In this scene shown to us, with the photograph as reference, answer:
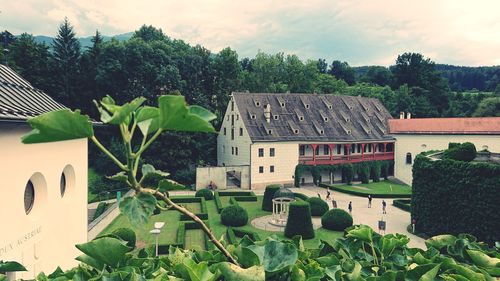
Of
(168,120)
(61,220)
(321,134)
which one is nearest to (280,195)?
(321,134)

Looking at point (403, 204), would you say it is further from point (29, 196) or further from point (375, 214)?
point (29, 196)

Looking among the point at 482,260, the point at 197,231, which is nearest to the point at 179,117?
the point at 482,260

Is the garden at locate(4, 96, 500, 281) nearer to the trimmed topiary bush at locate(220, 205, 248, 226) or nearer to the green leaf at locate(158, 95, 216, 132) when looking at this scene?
the green leaf at locate(158, 95, 216, 132)

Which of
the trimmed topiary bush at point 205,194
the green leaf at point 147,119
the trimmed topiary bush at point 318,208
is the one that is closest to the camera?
the green leaf at point 147,119

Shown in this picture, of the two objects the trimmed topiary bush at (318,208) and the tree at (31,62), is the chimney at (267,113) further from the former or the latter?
the tree at (31,62)

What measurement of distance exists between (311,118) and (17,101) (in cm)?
3861

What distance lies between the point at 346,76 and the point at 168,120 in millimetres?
107966

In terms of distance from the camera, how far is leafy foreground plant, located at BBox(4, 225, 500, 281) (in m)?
2.37

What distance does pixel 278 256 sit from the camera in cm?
247

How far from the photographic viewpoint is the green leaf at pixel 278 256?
2.41 m

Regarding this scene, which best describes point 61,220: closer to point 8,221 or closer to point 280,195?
point 8,221

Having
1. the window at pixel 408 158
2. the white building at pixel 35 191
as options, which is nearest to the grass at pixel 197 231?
the white building at pixel 35 191

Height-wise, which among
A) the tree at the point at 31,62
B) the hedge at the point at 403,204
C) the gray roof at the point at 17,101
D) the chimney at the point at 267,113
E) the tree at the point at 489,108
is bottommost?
the hedge at the point at 403,204

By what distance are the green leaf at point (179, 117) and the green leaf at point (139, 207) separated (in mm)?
366
